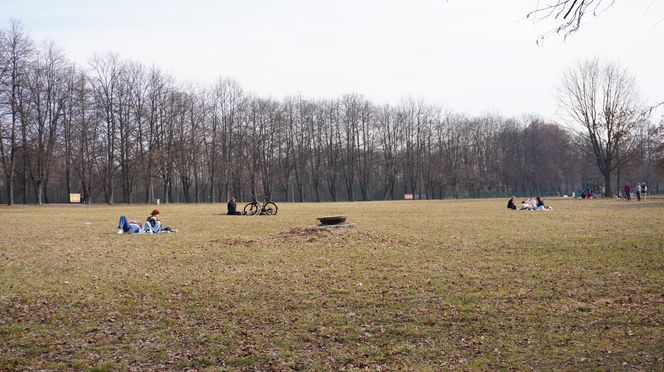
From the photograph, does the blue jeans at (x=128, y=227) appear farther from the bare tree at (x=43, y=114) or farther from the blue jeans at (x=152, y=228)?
the bare tree at (x=43, y=114)

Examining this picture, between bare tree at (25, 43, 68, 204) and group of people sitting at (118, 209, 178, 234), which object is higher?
bare tree at (25, 43, 68, 204)

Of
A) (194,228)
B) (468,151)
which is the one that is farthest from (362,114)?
(194,228)

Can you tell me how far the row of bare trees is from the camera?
198 ft

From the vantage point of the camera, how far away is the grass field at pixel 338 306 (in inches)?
259

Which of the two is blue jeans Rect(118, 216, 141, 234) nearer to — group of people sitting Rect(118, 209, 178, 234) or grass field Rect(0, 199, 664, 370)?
group of people sitting Rect(118, 209, 178, 234)

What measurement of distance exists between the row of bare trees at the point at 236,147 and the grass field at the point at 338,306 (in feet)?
153

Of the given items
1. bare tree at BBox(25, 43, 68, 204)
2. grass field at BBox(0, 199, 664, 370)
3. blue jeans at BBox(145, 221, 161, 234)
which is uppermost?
bare tree at BBox(25, 43, 68, 204)

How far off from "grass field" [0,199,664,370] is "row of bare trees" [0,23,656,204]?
4649 centimetres

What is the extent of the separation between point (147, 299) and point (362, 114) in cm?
8757

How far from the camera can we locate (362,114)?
95625 mm

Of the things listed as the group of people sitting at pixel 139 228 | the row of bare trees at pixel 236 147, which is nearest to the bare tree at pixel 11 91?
the row of bare trees at pixel 236 147

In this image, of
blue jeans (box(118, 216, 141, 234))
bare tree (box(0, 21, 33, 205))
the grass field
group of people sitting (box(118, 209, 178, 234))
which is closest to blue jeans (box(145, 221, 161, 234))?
group of people sitting (box(118, 209, 178, 234))

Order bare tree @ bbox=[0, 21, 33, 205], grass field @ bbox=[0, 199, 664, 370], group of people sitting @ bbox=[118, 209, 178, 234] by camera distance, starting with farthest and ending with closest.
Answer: bare tree @ bbox=[0, 21, 33, 205], group of people sitting @ bbox=[118, 209, 178, 234], grass field @ bbox=[0, 199, 664, 370]

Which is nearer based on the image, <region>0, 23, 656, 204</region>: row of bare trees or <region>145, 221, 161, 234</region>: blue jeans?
<region>145, 221, 161, 234</region>: blue jeans
